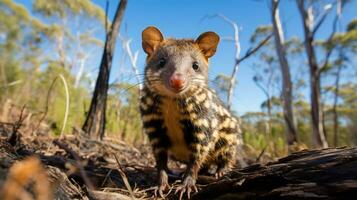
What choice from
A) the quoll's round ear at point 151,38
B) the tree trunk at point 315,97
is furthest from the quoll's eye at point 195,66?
the tree trunk at point 315,97

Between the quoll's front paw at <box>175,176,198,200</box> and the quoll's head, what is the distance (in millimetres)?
773

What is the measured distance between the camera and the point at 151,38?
407cm

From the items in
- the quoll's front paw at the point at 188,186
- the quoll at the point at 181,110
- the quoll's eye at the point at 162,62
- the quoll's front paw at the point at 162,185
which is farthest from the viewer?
the quoll's eye at the point at 162,62

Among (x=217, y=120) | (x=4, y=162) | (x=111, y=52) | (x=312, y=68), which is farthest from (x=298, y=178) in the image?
(x=312, y=68)

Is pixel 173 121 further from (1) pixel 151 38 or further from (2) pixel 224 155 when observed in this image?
(1) pixel 151 38

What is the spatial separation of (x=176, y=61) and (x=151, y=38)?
0.53m

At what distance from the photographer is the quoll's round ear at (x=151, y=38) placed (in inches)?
158

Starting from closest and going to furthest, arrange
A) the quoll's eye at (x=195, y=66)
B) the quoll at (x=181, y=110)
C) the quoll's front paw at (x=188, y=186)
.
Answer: the quoll's front paw at (x=188, y=186) → the quoll at (x=181, y=110) → the quoll's eye at (x=195, y=66)

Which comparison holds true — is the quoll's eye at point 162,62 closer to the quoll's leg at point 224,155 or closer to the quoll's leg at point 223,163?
the quoll's leg at point 224,155

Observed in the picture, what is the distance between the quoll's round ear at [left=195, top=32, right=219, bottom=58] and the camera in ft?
13.2

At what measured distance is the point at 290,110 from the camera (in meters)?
17.3

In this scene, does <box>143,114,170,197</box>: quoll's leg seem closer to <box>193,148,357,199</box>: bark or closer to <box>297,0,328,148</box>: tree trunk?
<box>193,148,357,199</box>: bark

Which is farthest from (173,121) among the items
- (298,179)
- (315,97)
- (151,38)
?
(315,97)

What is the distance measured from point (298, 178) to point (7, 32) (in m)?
43.0
